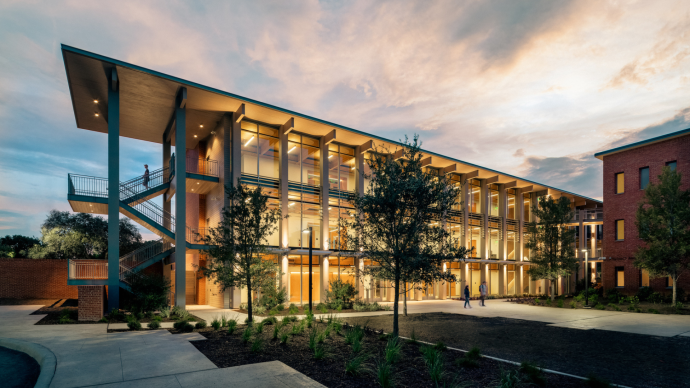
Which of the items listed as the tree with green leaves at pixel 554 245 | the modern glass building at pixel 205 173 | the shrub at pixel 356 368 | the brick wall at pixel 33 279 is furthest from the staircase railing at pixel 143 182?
the tree with green leaves at pixel 554 245

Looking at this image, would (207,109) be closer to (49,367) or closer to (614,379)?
(49,367)

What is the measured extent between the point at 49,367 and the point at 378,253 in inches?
342

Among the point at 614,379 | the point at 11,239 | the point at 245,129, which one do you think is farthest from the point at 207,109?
the point at 11,239

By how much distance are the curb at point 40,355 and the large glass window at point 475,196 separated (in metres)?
34.4

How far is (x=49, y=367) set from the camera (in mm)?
8297

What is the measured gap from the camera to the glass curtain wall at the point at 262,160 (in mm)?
24797

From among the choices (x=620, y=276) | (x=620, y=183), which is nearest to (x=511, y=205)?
(x=620, y=183)

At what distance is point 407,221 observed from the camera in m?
11.9

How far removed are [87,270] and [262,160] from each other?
11.7 metres

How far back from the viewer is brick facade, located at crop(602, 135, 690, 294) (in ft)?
89.8

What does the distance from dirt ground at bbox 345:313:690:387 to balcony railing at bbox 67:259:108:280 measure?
46.1 feet

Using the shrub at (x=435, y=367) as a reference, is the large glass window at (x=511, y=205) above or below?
above

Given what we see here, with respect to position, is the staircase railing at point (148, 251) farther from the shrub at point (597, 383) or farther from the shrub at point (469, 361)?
the shrub at point (597, 383)

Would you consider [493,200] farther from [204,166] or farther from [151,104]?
[151,104]
